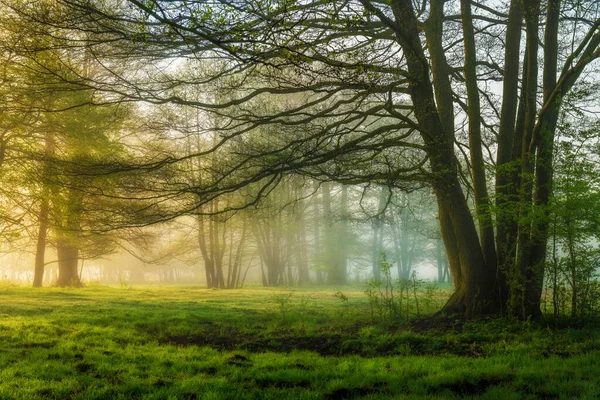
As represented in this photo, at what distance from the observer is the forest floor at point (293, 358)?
4.72 meters

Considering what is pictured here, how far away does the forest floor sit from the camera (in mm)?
4719

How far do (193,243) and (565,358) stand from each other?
2649cm

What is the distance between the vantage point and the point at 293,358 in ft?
20.4

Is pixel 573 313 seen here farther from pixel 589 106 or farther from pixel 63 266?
pixel 63 266

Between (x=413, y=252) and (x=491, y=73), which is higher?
(x=491, y=73)

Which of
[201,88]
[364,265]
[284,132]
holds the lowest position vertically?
[364,265]

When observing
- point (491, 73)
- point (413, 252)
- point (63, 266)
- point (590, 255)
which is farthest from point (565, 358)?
point (413, 252)

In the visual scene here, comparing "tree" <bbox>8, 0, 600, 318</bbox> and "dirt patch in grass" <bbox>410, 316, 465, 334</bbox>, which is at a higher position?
"tree" <bbox>8, 0, 600, 318</bbox>

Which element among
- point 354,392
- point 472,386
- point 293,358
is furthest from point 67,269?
point 472,386

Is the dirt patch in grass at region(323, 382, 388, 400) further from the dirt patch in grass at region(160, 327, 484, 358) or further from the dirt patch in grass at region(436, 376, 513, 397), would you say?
the dirt patch in grass at region(160, 327, 484, 358)

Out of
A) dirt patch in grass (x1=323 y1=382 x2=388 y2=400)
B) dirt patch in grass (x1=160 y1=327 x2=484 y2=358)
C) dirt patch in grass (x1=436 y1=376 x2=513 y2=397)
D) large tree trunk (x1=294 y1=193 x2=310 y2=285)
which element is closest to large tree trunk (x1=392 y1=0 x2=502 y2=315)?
dirt patch in grass (x1=160 y1=327 x2=484 y2=358)

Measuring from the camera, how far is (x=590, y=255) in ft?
24.2

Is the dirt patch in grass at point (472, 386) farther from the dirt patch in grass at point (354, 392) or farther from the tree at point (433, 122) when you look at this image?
the tree at point (433, 122)

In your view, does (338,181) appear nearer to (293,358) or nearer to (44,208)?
(293,358)
